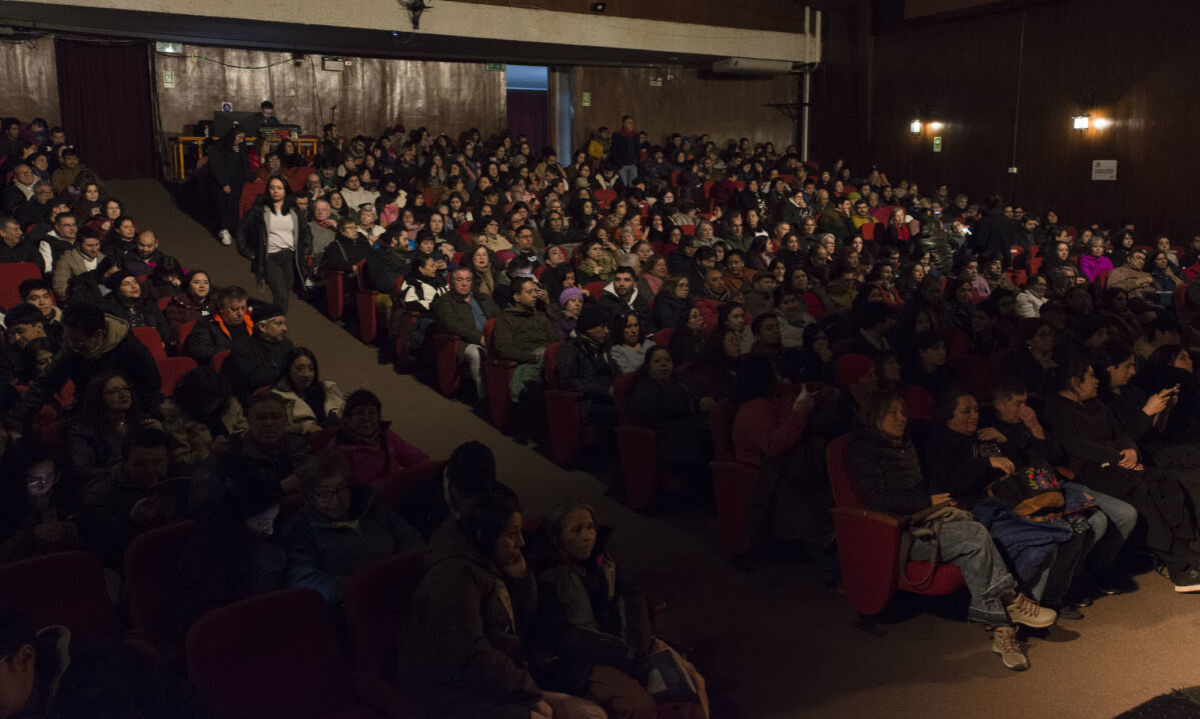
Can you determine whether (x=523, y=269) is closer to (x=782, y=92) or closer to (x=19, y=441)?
(x=19, y=441)

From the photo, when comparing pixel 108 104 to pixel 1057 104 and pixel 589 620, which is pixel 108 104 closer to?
pixel 589 620

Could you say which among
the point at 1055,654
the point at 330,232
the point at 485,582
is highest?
the point at 330,232

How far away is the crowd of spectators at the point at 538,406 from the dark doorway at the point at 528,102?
6014mm

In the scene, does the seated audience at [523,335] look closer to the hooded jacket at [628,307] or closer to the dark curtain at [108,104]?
the hooded jacket at [628,307]

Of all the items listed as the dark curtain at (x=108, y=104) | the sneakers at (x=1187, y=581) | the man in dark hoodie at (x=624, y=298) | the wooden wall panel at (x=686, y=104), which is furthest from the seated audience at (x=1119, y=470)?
the wooden wall panel at (x=686, y=104)

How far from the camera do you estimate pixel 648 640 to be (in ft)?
8.47

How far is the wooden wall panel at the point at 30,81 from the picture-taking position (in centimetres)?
1069

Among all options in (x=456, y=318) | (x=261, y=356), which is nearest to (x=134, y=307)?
(x=261, y=356)

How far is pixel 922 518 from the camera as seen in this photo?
342cm

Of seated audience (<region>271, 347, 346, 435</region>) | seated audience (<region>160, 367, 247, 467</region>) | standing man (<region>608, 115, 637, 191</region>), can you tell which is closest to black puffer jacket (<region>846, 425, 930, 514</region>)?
seated audience (<region>271, 347, 346, 435</region>)

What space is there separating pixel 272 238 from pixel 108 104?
6.22m

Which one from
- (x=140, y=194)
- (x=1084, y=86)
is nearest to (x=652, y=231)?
(x=140, y=194)

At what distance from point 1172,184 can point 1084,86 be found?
1656 mm

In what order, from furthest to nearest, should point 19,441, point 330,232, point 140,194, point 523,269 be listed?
point 140,194 → point 330,232 → point 523,269 → point 19,441
